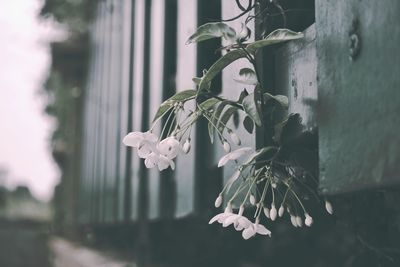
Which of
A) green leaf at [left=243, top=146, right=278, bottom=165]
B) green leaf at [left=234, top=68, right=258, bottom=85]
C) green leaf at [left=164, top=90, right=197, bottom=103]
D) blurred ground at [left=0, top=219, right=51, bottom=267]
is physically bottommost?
blurred ground at [left=0, top=219, right=51, bottom=267]

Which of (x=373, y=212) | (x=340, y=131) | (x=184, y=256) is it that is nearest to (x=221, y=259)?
(x=184, y=256)

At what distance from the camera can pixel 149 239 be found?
4.40 m

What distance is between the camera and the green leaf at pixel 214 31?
5.87 feet

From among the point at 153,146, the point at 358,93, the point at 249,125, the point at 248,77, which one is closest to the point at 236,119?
the point at 249,125

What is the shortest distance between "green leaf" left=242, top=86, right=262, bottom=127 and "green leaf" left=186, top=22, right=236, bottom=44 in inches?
6.1

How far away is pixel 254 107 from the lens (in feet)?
6.00

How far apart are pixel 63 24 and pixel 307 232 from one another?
594 centimetres

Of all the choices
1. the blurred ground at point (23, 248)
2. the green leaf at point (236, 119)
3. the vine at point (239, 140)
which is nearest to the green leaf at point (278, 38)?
the vine at point (239, 140)

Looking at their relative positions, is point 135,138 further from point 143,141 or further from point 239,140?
point 239,140

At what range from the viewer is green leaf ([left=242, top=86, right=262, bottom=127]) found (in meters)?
1.82

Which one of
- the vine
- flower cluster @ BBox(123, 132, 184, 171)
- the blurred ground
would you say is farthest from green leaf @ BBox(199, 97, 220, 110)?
the blurred ground

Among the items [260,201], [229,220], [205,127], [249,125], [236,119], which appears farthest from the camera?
[205,127]

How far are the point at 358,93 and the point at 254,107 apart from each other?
463 mm

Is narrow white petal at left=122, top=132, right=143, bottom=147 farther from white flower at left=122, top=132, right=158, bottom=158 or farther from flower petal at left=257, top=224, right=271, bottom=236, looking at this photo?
flower petal at left=257, top=224, right=271, bottom=236
